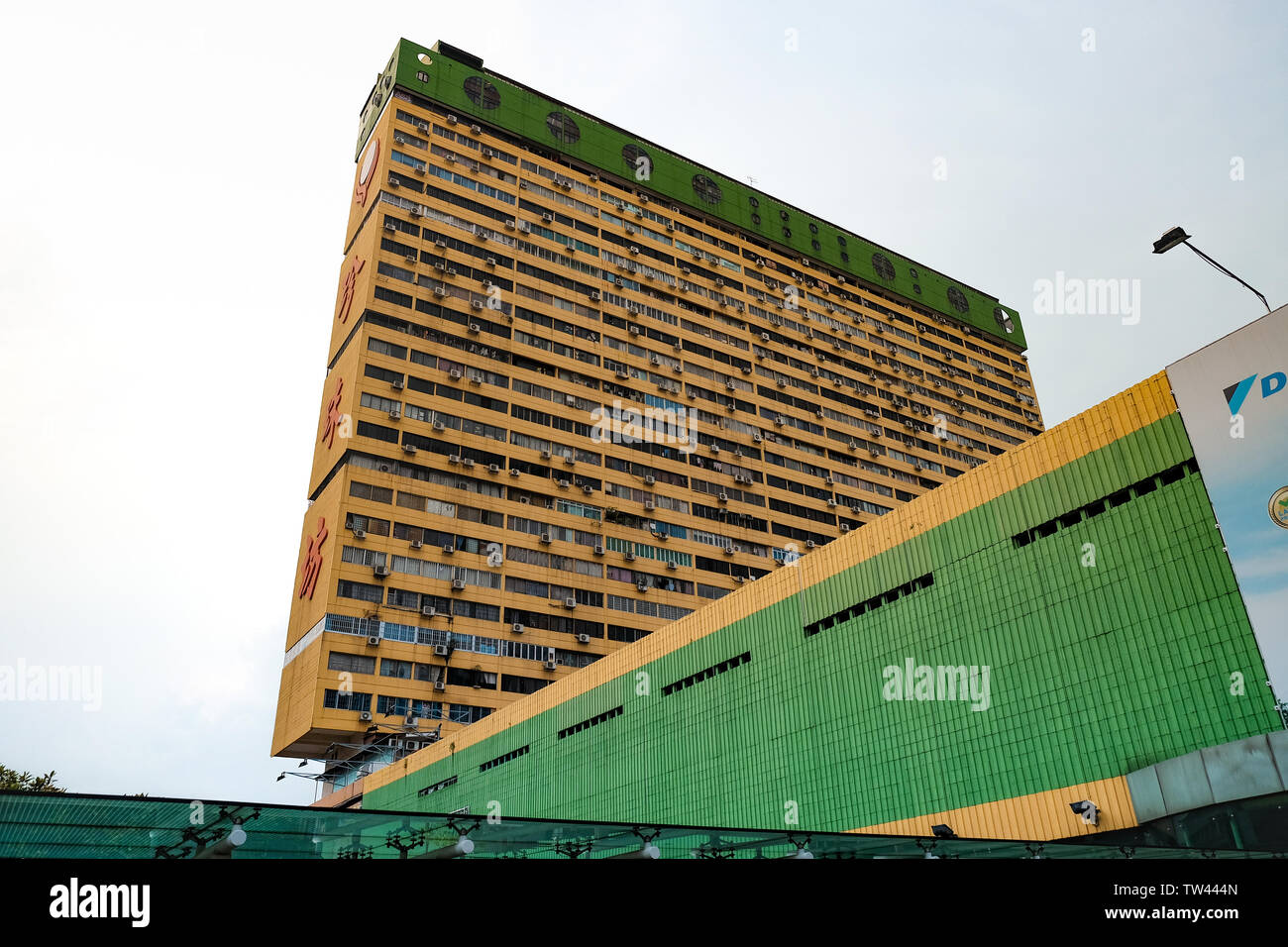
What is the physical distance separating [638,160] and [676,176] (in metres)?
4.21

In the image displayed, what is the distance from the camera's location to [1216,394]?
20.1 m

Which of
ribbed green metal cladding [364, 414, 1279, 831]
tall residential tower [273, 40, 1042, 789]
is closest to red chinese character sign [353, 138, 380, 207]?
tall residential tower [273, 40, 1042, 789]

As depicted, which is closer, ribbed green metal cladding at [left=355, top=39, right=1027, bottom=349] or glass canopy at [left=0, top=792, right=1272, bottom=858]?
glass canopy at [left=0, top=792, right=1272, bottom=858]

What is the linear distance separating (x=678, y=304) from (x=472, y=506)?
1161 inches

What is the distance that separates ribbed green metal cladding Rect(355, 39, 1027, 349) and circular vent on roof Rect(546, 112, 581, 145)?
1.28ft

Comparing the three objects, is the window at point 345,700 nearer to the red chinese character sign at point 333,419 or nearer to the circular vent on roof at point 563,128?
the red chinese character sign at point 333,419

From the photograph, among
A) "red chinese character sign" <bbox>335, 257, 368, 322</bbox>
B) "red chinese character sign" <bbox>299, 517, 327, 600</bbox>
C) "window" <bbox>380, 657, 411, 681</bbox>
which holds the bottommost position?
"window" <bbox>380, 657, 411, 681</bbox>

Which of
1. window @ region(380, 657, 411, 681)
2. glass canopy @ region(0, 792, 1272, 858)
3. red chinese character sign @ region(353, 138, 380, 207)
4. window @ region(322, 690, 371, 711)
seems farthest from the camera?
red chinese character sign @ region(353, 138, 380, 207)

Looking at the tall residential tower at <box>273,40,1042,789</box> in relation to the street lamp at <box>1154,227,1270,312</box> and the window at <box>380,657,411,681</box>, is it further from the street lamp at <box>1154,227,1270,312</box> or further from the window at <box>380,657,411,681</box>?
the street lamp at <box>1154,227,1270,312</box>

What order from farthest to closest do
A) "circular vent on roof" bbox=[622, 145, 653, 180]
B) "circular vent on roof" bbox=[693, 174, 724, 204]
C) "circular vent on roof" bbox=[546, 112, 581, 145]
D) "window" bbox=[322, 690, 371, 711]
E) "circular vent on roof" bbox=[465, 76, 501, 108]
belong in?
"circular vent on roof" bbox=[693, 174, 724, 204]
"circular vent on roof" bbox=[622, 145, 653, 180]
"circular vent on roof" bbox=[546, 112, 581, 145]
"circular vent on roof" bbox=[465, 76, 501, 108]
"window" bbox=[322, 690, 371, 711]

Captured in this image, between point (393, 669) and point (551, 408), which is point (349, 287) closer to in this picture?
point (551, 408)

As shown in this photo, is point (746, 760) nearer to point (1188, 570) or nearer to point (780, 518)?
point (1188, 570)

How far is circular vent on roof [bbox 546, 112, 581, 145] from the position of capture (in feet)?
255
